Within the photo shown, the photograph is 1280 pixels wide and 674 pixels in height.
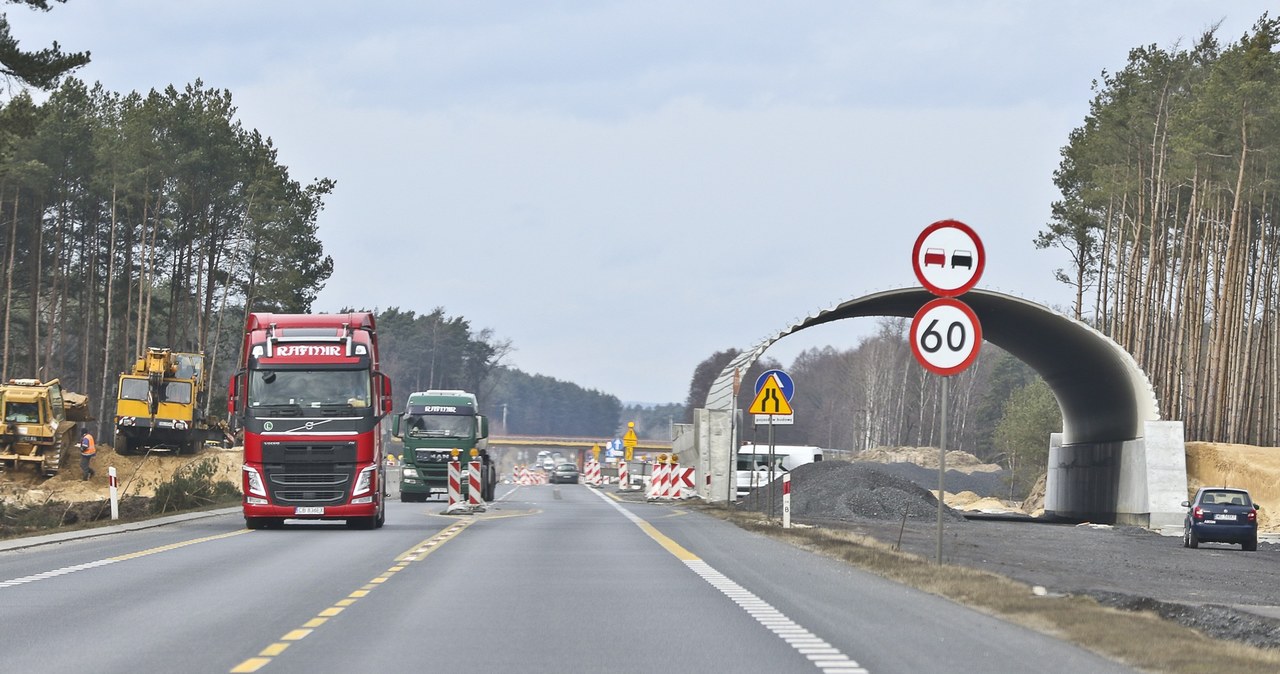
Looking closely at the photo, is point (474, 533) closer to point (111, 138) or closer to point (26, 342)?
point (111, 138)

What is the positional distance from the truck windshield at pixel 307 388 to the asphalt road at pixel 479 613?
5.52 meters

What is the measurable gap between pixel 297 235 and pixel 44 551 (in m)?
64.2

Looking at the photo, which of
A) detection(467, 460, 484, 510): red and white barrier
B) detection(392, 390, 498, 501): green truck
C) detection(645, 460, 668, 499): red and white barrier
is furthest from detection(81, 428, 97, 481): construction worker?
detection(467, 460, 484, 510): red and white barrier

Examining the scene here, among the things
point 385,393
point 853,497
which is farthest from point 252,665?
point 853,497

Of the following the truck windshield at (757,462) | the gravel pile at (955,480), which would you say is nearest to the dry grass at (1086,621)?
the truck windshield at (757,462)

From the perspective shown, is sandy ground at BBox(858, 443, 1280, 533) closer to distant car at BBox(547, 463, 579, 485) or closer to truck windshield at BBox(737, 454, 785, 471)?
truck windshield at BBox(737, 454, 785, 471)

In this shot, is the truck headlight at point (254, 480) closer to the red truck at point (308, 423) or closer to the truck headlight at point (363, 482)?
the red truck at point (308, 423)

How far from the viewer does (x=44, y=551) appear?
76.0ft

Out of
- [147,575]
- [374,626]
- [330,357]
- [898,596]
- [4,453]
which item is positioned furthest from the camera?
[4,453]

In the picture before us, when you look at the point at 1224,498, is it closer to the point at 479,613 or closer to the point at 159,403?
the point at 479,613

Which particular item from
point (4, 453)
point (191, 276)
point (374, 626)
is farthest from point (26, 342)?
point (374, 626)

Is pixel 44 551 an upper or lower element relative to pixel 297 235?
lower

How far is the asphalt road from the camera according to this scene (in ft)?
34.7

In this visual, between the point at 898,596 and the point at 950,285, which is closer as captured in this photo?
the point at 898,596
